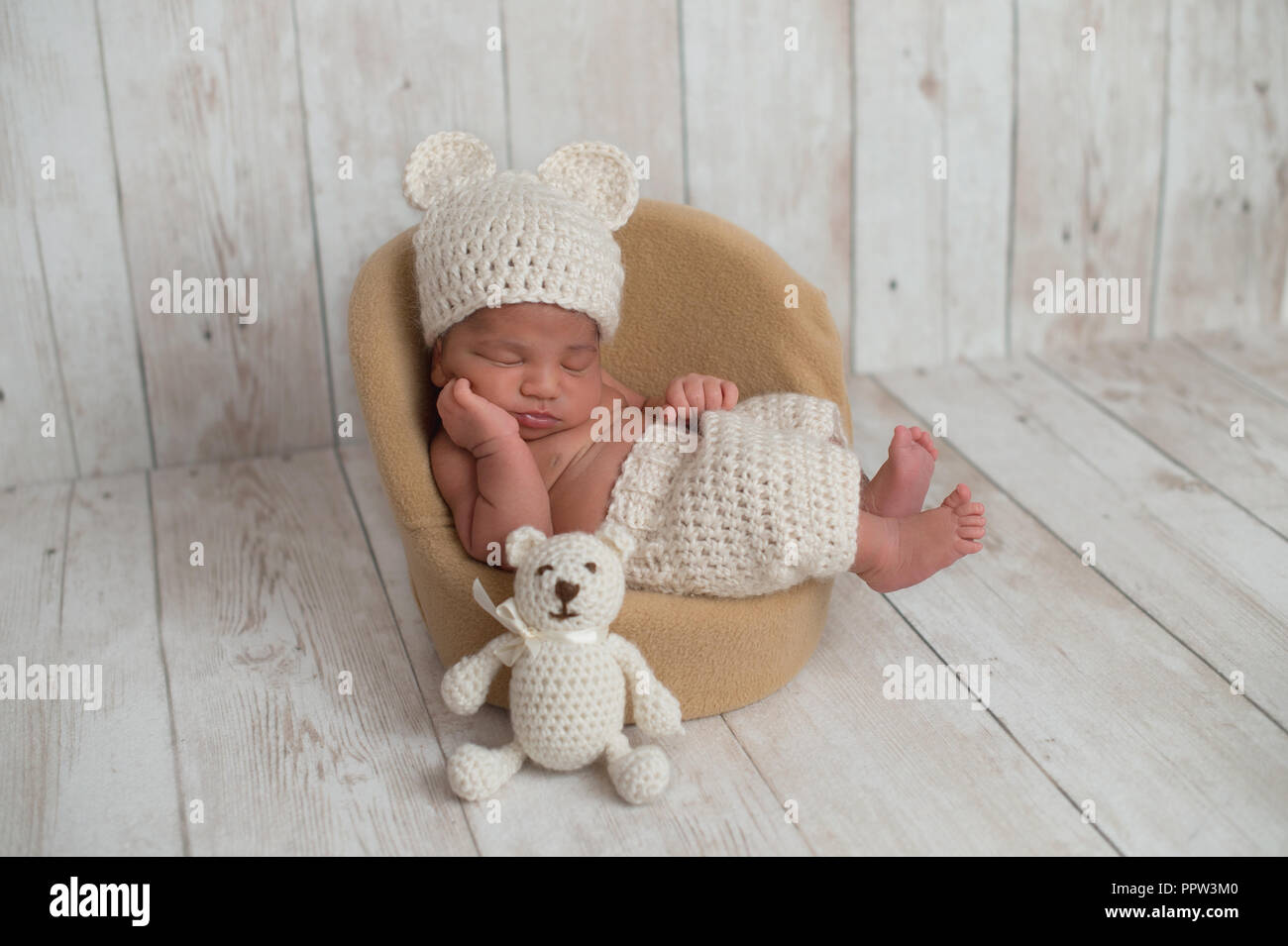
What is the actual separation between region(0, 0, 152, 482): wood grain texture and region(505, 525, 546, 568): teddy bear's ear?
2.94ft

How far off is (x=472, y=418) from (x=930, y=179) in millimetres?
1078

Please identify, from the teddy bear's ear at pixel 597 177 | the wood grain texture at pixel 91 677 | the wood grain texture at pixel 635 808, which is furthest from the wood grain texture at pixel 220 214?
the wood grain texture at pixel 635 808

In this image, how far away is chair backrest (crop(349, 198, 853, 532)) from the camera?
1504 millimetres

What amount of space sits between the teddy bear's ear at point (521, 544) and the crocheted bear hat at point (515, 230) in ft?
0.80

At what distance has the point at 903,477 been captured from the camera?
1.42 metres

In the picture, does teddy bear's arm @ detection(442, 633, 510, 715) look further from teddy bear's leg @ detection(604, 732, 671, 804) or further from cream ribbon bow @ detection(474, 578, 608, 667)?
teddy bear's leg @ detection(604, 732, 671, 804)

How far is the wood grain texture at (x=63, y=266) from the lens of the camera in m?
1.74

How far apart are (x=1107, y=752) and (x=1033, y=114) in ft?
3.92

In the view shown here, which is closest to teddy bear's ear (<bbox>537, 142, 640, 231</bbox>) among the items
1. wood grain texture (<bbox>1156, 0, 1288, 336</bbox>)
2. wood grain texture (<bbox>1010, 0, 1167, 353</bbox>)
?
wood grain texture (<bbox>1010, 0, 1167, 353</bbox>)

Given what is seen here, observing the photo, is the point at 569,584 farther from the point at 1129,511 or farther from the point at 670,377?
the point at 1129,511

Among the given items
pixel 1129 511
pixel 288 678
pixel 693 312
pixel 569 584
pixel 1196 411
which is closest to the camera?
pixel 569 584

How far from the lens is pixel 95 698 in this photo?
1432mm

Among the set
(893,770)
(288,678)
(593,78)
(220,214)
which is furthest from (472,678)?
(593,78)
